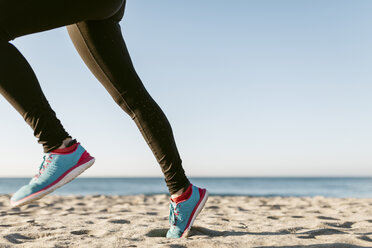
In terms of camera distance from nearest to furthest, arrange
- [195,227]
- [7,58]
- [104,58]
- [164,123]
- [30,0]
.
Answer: [30,0] < [7,58] < [104,58] < [164,123] < [195,227]

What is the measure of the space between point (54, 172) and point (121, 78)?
0.54 meters

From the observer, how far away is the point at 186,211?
77.0 inches

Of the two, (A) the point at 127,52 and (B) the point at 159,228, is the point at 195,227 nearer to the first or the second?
(B) the point at 159,228

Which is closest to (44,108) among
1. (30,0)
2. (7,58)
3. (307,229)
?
(7,58)

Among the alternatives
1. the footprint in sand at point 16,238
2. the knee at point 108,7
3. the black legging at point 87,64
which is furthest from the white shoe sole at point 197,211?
the knee at point 108,7

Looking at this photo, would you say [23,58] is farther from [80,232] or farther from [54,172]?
[80,232]

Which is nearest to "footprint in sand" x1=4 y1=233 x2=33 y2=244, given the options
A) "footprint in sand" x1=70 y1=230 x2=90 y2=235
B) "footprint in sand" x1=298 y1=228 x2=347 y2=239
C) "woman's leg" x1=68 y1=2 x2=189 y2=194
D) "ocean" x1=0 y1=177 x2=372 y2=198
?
"footprint in sand" x1=70 y1=230 x2=90 y2=235

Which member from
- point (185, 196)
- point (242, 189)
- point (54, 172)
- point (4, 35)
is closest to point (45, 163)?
point (54, 172)

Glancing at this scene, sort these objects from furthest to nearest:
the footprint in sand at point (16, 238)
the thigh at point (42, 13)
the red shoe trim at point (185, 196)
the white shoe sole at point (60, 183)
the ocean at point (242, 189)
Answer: the ocean at point (242, 189) → the footprint in sand at point (16, 238) → the red shoe trim at point (185, 196) → the white shoe sole at point (60, 183) → the thigh at point (42, 13)

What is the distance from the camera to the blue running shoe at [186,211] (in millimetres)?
1934

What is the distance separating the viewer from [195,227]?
2.41m

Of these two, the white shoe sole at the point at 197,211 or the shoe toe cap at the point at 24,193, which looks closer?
the shoe toe cap at the point at 24,193

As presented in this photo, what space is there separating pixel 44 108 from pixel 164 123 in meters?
0.55

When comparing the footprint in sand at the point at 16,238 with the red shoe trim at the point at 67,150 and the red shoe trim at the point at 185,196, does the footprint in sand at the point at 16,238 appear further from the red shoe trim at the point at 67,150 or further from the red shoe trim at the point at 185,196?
the red shoe trim at the point at 185,196
